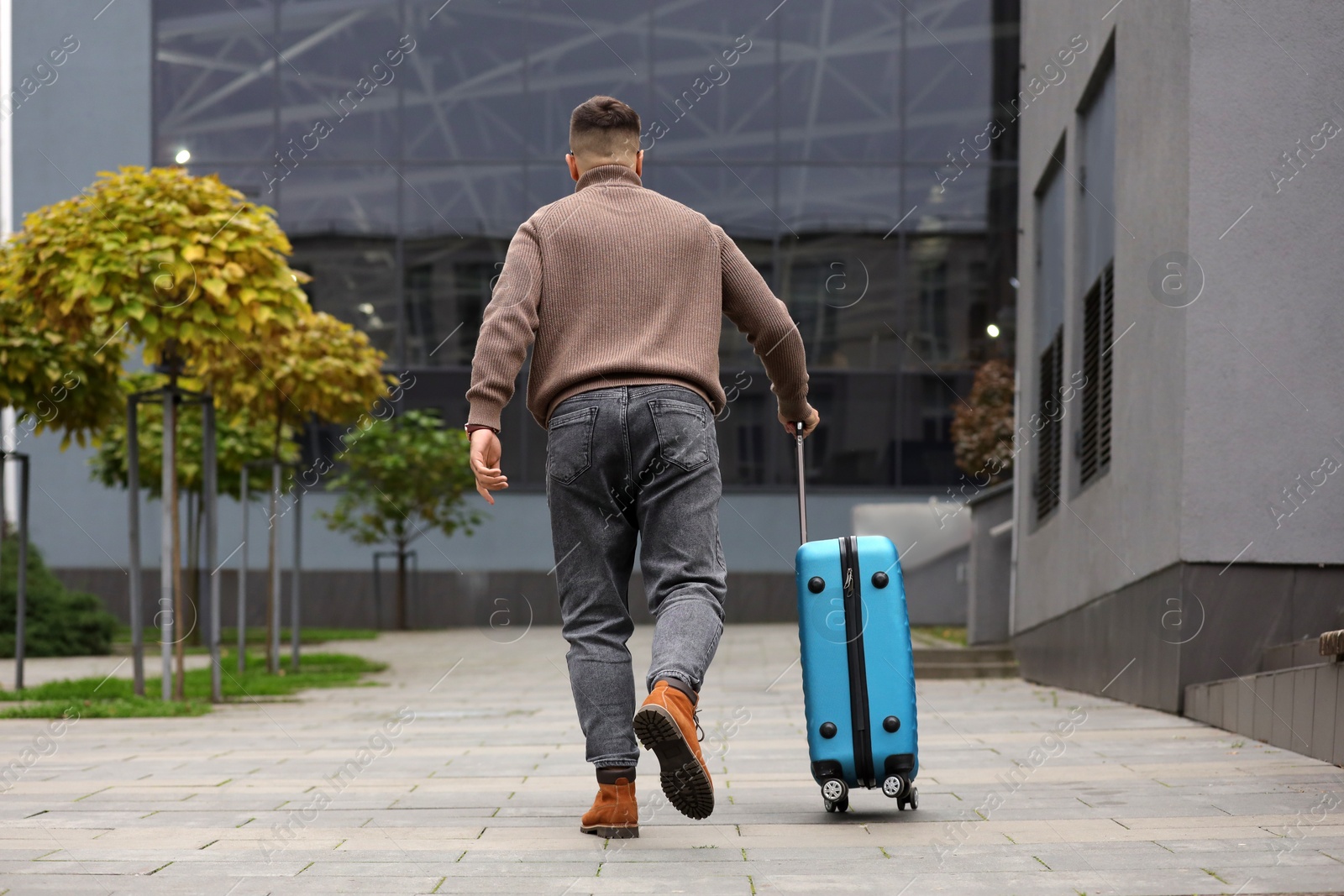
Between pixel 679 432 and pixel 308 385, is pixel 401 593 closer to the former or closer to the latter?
pixel 308 385

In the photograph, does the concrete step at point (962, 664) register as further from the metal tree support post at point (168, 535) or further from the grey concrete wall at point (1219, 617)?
the metal tree support post at point (168, 535)

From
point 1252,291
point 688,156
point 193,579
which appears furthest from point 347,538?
point 1252,291

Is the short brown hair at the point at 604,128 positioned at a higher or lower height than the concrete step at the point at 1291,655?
higher

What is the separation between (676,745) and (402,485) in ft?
64.6

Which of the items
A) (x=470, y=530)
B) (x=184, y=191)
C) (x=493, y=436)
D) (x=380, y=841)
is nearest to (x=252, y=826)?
(x=380, y=841)

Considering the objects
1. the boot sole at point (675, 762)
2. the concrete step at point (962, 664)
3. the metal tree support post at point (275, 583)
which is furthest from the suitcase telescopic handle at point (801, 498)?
the metal tree support post at point (275, 583)

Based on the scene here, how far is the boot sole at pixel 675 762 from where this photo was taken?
301cm

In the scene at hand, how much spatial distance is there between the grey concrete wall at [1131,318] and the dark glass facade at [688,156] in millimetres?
12459

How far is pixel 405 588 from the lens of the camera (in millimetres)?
24109

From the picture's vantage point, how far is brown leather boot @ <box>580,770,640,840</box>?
3.40 meters

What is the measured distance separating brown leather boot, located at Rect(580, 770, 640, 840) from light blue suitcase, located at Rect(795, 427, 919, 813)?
1.72 ft

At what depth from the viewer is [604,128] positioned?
3.76 metres

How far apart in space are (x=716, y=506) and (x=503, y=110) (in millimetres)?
21478

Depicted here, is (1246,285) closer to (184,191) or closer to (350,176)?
(184,191)
